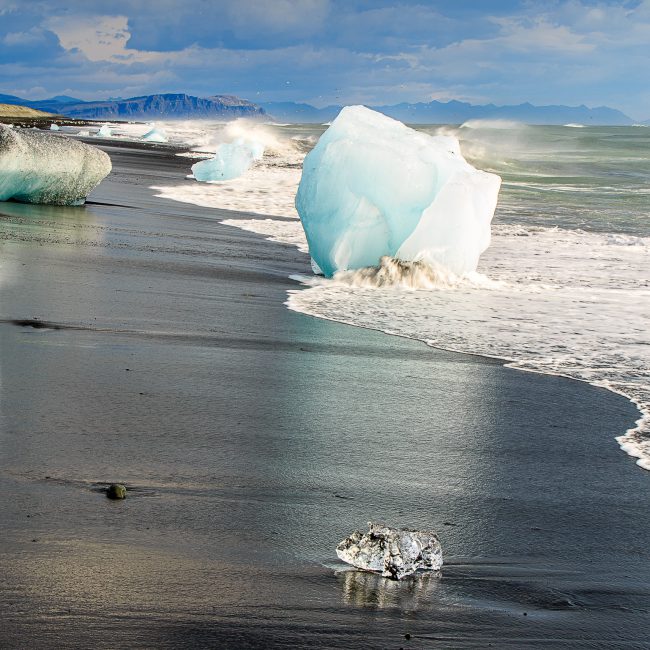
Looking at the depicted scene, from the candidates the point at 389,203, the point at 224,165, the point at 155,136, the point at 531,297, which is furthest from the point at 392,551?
the point at 155,136

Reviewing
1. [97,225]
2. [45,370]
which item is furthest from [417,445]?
[97,225]

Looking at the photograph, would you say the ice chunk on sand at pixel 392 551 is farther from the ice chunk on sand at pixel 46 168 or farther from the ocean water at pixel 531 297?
the ice chunk on sand at pixel 46 168

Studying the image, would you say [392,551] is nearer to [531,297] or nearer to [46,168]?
[531,297]

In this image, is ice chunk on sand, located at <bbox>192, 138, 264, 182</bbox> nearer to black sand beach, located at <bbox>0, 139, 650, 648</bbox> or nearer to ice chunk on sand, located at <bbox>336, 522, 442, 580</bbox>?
black sand beach, located at <bbox>0, 139, 650, 648</bbox>

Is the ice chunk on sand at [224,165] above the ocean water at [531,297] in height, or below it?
above

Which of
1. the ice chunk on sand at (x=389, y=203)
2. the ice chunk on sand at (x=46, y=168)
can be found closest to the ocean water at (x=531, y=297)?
the ice chunk on sand at (x=389, y=203)

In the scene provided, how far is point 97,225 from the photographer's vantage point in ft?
40.9

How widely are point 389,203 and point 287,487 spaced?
6.30 meters

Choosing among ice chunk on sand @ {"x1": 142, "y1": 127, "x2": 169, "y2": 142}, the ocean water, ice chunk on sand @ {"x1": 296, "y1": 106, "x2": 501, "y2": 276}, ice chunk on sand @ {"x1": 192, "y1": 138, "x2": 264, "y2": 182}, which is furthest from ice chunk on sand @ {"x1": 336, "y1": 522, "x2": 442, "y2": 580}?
ice chunk on sand @ {"x1": 142, "y1": 127, "x2": 169, "y2": 142}

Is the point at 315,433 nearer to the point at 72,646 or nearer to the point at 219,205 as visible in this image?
the point at 72,646

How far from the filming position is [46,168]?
548 inches

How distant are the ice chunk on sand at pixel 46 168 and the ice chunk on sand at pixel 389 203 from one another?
5233 millimetres

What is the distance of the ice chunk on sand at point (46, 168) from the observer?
1341 cm

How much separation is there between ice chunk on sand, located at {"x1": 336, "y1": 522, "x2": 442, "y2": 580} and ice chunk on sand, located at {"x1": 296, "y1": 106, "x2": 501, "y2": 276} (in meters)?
6.80
